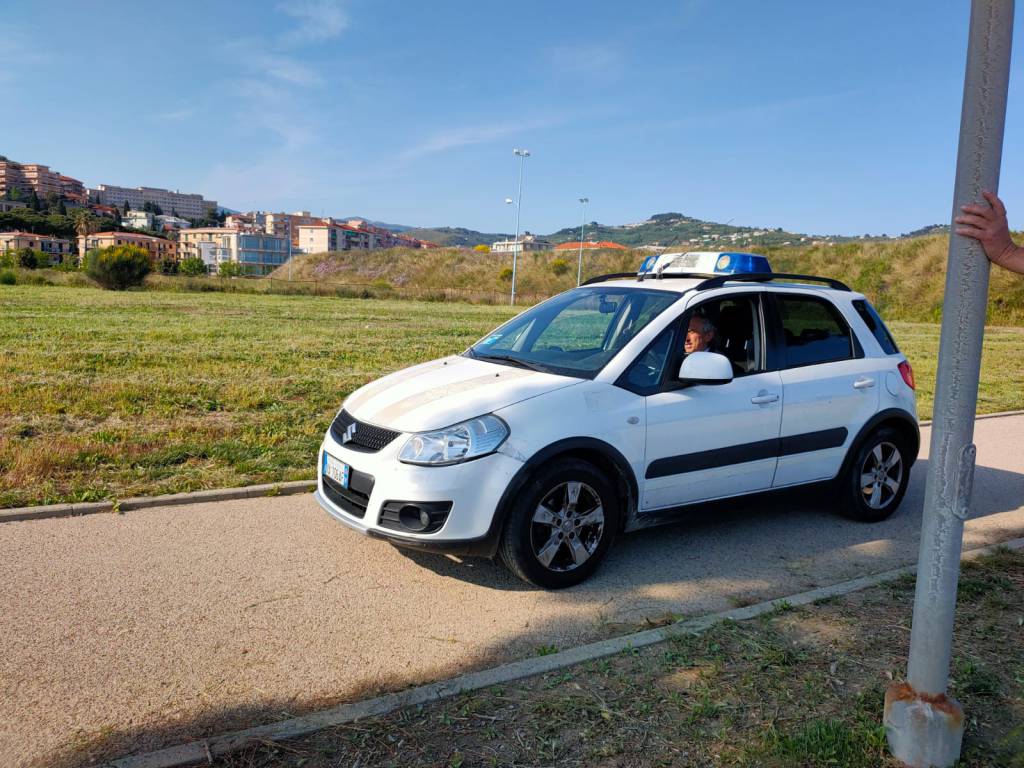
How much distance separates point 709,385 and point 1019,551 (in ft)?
7.75

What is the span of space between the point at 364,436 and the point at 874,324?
13.3 feet

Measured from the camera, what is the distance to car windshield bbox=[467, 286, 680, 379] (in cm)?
525

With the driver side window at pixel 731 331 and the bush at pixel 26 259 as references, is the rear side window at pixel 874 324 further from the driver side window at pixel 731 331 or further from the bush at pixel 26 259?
the bush at pixel 26 259

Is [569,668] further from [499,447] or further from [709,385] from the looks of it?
[709,385]

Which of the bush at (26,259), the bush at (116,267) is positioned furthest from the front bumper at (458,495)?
the bush at (26,259)

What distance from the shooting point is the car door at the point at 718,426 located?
16.5ft

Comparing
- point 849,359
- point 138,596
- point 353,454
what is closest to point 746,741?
point 353,454

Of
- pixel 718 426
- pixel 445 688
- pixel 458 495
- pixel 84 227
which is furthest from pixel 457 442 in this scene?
pixel 84 227

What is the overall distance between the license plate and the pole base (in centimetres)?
304

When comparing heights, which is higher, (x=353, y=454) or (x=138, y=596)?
(x=353, y=454)

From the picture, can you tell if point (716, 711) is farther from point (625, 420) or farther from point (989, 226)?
point (989, 226)

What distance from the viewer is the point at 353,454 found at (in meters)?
4.80

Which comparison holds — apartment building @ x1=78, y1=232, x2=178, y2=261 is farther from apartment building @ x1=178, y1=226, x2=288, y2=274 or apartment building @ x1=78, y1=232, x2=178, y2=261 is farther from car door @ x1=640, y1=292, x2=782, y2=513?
car door @ x1=640, y1=292, x2=782, y2=513

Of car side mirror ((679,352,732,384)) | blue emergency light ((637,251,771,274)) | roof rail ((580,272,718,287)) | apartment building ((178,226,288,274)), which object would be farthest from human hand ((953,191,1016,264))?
apartment building ((178,226,288,274))
